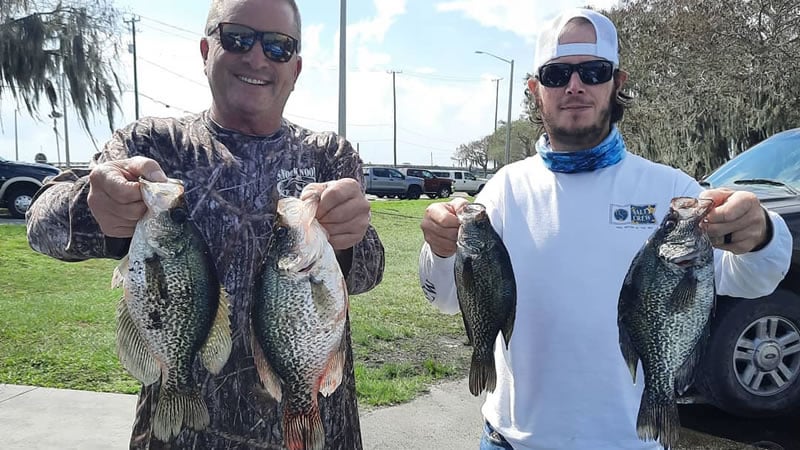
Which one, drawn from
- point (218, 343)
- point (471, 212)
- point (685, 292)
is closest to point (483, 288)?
point (471, 212)

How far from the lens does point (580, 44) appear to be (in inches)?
98.3

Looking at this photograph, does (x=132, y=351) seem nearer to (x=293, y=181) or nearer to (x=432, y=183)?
(x=293, y=181)

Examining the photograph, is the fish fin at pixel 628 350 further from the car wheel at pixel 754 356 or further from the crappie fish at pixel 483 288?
the car wheel at pixel 754 356

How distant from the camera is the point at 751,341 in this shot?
16.4 feet

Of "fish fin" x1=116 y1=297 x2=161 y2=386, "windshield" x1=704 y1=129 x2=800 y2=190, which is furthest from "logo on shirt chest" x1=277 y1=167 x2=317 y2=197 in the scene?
"windshield" x1=704 y1=129 x2=800 y2=190

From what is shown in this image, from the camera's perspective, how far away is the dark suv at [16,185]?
1706 centimetres

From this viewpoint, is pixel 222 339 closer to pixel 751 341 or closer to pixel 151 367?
pixel 151 367

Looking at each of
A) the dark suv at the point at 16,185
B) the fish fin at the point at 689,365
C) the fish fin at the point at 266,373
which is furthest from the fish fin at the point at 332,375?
the dark suv at the point at 16,185

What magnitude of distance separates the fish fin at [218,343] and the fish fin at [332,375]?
0.32 meters

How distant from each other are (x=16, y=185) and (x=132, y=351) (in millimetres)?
17845

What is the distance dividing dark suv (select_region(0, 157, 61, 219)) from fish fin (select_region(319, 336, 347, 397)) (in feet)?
57.5

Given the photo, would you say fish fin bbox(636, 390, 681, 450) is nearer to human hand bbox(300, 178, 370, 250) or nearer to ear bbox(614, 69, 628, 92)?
human hand bbox(300, 178, 370, 250)

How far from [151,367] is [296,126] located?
1039 millimetres

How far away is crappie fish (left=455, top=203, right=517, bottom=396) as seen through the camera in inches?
88.0
